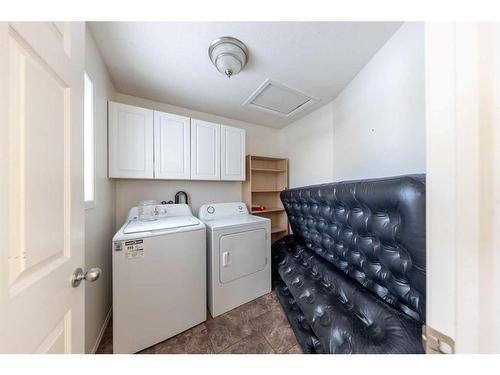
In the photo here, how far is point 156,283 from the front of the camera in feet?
4.56

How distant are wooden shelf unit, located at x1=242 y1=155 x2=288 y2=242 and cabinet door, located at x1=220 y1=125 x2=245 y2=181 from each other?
0.45 m

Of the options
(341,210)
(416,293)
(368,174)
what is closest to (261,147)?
(368,174)

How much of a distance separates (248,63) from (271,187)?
2028 mm

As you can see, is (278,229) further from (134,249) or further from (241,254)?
(134,249)

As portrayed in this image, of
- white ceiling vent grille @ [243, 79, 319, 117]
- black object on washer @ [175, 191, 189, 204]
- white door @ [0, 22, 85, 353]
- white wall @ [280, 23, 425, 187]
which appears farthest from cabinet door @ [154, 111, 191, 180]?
white wall @ [280, 23, 425, 187]

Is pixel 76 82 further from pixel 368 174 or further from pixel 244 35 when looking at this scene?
pixel 368 174

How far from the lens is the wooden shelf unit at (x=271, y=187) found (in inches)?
117

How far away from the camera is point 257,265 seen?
191 cm

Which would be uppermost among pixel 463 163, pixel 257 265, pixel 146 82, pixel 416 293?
pixel 146 82

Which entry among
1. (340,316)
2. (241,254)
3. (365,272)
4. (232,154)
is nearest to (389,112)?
(365,272)

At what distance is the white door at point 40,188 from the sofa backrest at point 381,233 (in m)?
1.33

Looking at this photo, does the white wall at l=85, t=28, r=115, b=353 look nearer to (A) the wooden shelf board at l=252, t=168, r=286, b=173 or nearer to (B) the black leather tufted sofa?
(B) the black leather tufted sofa

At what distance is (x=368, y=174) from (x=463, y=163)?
1420mm

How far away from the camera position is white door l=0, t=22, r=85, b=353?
1.26ft
